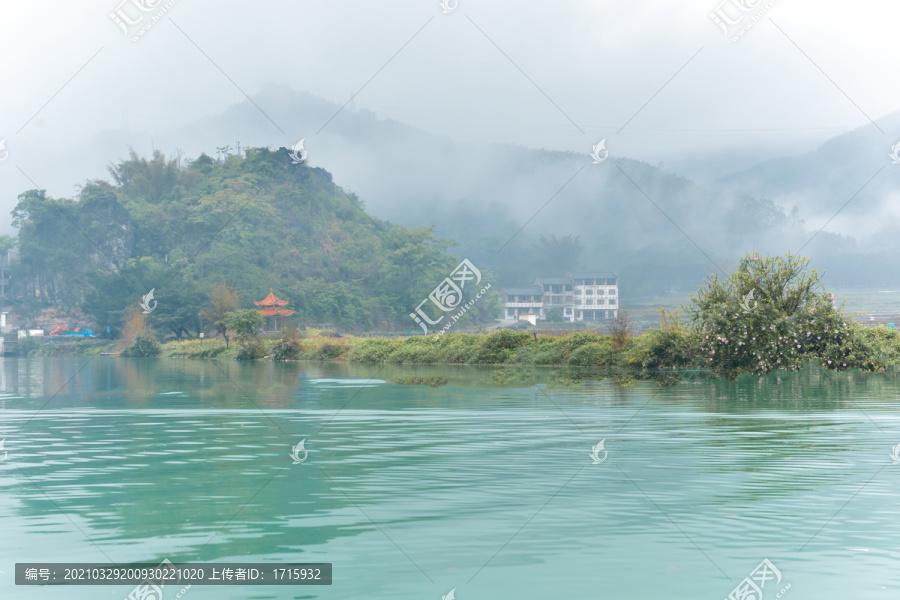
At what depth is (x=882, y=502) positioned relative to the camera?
6.82 meters

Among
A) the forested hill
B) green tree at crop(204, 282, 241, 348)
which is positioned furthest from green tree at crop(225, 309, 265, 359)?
the forested hill

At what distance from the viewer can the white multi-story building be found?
91.2m

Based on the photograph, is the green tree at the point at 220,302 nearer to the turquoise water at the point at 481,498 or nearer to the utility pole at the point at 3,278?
the utility pole at the point at 3,278

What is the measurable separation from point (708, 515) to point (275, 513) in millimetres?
3133

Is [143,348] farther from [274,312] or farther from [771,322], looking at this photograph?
[771,322]

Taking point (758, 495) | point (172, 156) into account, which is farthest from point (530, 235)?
point (758, 495)

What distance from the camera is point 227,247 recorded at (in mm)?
76500

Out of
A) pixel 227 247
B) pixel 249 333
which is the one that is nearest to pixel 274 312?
pixel 227 247

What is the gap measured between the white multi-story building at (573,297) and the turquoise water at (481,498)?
77.4 meters

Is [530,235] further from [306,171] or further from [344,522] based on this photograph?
[344,522]

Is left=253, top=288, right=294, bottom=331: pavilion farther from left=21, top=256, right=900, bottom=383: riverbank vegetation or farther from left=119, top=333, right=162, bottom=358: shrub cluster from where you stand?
left=21, top=256, right=900, bottom=383: riverbank vegetation

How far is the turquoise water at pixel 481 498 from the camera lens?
17.0 feet

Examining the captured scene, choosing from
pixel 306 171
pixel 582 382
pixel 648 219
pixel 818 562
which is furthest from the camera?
pixel 648 219

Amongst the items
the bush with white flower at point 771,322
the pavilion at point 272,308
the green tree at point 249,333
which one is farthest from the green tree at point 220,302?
the bush with white flower at point 771,322
